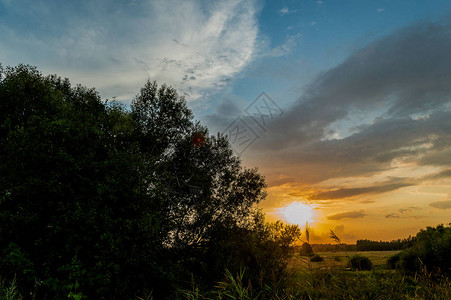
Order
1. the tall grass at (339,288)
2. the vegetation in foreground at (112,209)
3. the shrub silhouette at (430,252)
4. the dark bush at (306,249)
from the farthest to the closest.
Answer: the shrub silhouette at (430,252) → the vegetation in foreground at (112,209) → the tall grass at (339,288) → the dark bush at (306,249)

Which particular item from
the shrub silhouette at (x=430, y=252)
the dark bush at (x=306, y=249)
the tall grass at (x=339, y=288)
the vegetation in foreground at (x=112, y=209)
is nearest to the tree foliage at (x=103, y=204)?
the vegetation in foreground at (x=112, y=209)

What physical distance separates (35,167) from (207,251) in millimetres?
16715

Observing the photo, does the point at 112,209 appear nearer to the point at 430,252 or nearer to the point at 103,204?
the point at 103,204

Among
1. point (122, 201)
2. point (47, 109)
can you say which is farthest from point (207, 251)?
point (47, 109)

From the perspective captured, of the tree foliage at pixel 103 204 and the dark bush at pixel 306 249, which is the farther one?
the tree foliage at pixel 103 204

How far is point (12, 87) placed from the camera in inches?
877

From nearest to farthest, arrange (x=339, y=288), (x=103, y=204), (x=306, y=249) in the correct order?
1. (x=306, y=249)
2. (x=339, y=288)
3. (x=103, y=204)

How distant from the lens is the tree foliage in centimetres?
1753

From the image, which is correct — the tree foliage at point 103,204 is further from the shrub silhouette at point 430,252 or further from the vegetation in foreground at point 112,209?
the shrub silhouette at point 430,252

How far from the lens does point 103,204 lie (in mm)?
19516

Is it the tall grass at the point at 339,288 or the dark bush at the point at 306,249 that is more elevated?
the dark bush at the point at 306,249

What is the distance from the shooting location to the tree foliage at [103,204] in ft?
57.5

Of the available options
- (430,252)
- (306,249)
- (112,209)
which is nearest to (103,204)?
(112,209)

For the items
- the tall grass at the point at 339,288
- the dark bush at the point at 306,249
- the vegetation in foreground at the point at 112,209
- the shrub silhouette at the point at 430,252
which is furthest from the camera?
the shrub silhouette at the point at 430,252
